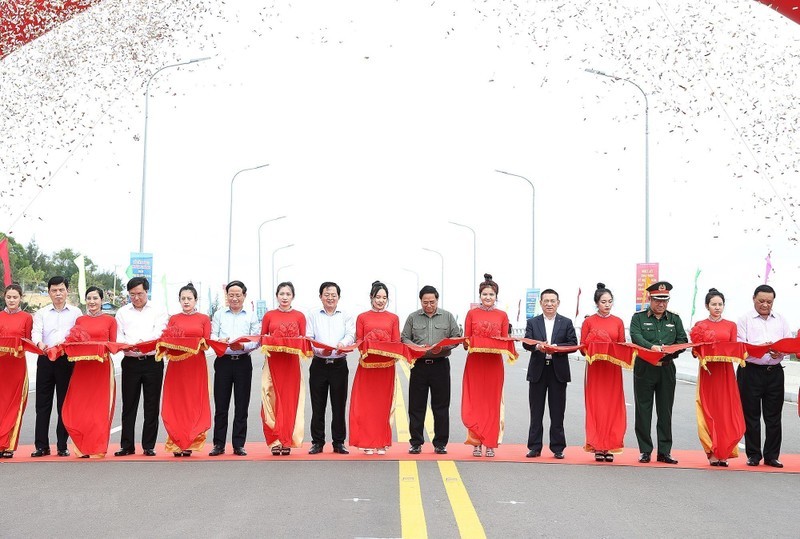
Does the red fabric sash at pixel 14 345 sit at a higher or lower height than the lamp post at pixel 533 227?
lower

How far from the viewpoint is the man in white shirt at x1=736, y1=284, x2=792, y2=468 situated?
1070 centimetres

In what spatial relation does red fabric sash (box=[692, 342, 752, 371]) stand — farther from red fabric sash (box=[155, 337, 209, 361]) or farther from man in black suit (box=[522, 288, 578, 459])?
red fabric sash (box=[155, 337, 209, 361])

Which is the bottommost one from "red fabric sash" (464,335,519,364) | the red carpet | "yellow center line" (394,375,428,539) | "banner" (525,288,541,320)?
the red carpet

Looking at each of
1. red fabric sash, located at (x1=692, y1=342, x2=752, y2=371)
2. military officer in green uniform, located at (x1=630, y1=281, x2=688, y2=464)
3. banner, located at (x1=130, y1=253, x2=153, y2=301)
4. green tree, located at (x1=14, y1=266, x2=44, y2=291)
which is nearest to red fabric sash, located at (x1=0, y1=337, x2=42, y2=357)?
military officer in green uniform, located at (x1=630, y1=281, x2=688, y2=464)

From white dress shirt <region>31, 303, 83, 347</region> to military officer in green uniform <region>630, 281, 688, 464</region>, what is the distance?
6044 mm

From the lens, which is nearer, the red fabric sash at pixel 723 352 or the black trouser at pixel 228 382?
the red fabric sash at pixel 723 352

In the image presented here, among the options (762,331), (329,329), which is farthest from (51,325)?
(762,331)

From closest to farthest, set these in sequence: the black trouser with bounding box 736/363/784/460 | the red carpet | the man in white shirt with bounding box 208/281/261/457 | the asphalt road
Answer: the asphalt road, the red carpet, the black trouser with bounding box 736/363/784/460, the man in white shirt with bounding box 208/281/261/457

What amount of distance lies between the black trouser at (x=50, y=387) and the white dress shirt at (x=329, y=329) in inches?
104

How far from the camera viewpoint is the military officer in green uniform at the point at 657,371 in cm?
1073

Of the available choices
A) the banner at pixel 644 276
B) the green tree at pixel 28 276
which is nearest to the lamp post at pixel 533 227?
the banner at pixel 644 276

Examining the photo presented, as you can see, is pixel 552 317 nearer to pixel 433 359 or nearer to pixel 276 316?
pixel 433 359

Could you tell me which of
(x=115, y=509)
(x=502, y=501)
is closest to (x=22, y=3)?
(x=115, y=509)

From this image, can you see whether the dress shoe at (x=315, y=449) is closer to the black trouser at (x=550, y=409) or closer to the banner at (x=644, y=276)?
the black trouser at (x=550, y=409)
